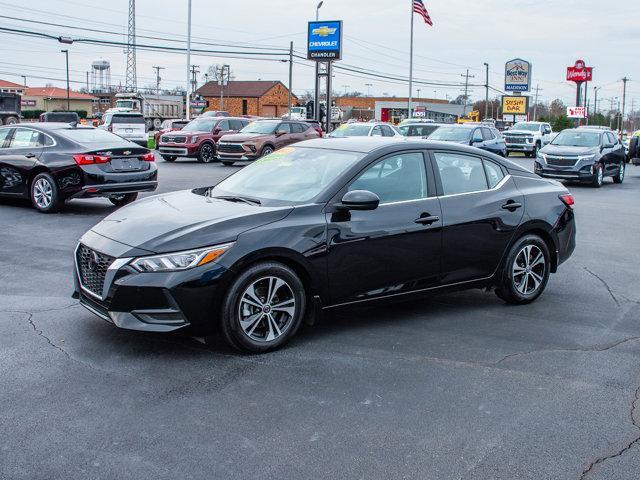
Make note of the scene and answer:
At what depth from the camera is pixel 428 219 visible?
6234mm

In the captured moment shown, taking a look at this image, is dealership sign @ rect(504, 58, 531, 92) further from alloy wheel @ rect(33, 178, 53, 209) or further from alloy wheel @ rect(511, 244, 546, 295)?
alloy wheel @ rect(511, 244, 546, 295)

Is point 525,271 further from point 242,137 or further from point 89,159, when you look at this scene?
point 242,137

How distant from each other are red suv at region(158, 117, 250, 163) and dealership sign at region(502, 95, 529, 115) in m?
48.0

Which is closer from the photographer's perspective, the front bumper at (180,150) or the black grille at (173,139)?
the front bumper at (180,150)

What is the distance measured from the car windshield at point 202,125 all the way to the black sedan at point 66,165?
52.2 feet

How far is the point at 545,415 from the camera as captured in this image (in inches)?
174

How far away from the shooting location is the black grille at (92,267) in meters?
5.33

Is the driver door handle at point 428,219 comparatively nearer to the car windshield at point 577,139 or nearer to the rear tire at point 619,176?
the car windshield at point 577,139

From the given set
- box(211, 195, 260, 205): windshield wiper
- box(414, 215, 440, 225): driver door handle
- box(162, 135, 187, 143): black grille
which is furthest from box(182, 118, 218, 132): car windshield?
box(414, 215, 440, 225): driver door handle

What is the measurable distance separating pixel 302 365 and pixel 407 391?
2.72 feet

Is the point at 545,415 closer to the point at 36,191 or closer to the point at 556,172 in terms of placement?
the point at 36,191

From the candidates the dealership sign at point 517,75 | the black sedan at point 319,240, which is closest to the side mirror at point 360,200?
the black sedan at point 319,240

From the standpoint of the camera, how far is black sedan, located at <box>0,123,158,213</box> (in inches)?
486

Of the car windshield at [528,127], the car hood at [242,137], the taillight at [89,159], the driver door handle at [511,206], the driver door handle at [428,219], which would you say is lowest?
the driver door handle at [428,219]
